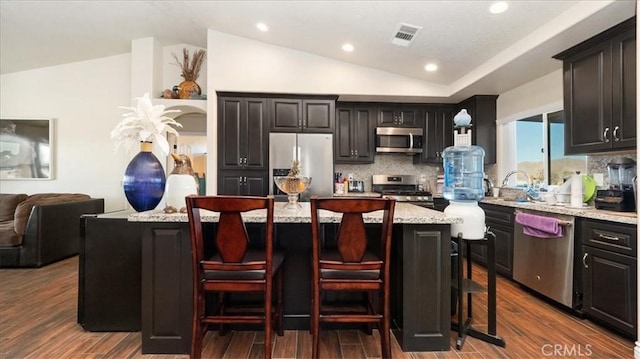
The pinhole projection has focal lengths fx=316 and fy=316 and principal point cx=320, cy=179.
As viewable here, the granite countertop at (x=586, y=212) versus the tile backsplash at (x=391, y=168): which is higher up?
the tile backsplash at (x=391, y=168)

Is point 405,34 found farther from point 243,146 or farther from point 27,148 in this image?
point 27,148

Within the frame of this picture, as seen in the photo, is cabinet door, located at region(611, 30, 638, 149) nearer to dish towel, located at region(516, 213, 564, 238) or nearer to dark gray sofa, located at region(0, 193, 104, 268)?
dish towel, located at region(516, 213, 564, 238)

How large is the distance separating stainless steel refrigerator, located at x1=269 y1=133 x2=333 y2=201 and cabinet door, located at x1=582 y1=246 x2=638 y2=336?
2.67 meters

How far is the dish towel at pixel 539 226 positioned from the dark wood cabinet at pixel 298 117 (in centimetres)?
246

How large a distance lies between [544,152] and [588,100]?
118 centimetres

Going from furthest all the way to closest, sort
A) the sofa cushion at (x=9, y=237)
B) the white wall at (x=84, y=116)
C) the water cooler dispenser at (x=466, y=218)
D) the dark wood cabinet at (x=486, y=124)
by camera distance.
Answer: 1. the white wall at (x=84, y=116)
2. the dark wood cabinet at (x=486, y=124)
3. the sofa cushion at (x=9, y=237)
4. the water cooler dispenser at (x=466, y=218)

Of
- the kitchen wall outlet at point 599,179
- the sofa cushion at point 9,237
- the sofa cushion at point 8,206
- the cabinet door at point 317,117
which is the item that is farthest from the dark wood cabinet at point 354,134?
the sofa cushion at point 8,206

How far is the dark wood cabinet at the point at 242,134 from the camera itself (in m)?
4.26

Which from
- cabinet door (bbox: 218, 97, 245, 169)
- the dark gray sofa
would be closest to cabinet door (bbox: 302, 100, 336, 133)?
cabinet door (bbox: 218, 97, 245, 169)

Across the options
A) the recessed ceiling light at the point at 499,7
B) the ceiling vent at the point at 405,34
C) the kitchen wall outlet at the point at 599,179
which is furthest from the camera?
the ceiling vent at the point at 405,34

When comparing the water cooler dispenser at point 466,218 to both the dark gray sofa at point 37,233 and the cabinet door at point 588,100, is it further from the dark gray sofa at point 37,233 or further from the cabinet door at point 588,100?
the dark gray sofa at point 37,233

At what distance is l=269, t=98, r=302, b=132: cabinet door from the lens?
4316 mm

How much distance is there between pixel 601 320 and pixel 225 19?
181 inches

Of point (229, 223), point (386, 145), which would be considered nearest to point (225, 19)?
point (386, 145)
